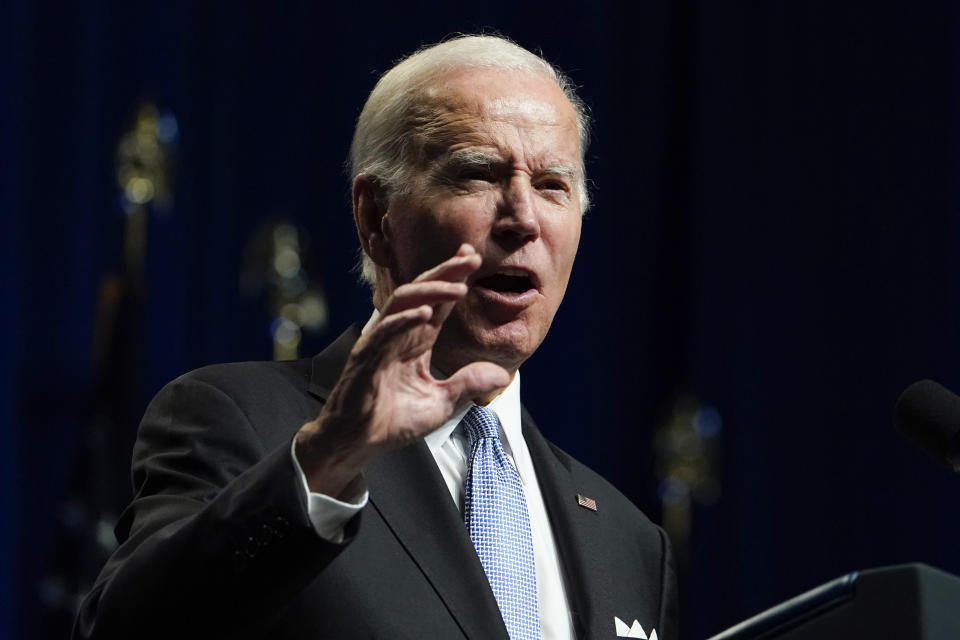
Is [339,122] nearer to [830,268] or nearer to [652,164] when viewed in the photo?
[652,164]

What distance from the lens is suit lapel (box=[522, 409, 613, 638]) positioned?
1.93 metres

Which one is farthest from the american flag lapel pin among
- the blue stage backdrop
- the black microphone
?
the blue stage backdrop

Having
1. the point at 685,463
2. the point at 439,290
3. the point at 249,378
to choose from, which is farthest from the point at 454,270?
the point at 685,463

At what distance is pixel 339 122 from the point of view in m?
4.44

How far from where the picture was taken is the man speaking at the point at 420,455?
52.5 inches

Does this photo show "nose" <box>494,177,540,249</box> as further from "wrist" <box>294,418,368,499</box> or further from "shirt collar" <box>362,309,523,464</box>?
"wrist" <box>294,418,368,499</box>

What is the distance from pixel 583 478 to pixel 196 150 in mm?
2382

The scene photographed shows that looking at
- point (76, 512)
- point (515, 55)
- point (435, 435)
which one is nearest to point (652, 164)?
point (76, 512)

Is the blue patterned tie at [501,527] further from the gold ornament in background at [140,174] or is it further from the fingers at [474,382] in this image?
the gold ornament in background at [140,174]

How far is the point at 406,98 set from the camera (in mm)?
2113

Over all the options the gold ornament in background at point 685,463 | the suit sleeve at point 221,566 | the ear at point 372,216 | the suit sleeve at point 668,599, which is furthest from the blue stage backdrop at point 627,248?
the suit sleeve at point 221,566

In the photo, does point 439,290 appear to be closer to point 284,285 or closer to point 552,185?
point 552,185

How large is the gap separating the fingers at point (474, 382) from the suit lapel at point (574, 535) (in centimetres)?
66

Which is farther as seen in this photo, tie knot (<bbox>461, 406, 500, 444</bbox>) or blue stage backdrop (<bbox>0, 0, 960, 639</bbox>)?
blue stage backdrop (<bbox>0, 0, 960, 639</bbox>)
